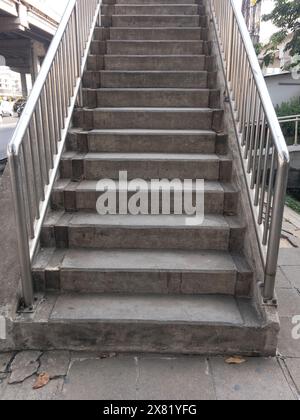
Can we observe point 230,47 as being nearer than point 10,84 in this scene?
Yes

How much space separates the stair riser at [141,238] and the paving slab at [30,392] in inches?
40.0

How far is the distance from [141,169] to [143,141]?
35cm

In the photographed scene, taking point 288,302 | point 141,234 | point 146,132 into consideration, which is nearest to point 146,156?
point 146,132

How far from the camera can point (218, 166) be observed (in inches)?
120

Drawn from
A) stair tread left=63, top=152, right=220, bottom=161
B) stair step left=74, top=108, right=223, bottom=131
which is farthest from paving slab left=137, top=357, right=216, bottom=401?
stair step left=74, top=108, right=223, bottom=131

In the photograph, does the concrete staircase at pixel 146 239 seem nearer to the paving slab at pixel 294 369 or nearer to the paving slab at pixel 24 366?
the paving slab at pixel 24 366

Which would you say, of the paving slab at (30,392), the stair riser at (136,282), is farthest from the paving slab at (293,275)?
the paving slab at (30,392)

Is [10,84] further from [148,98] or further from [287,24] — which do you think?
[148,98]

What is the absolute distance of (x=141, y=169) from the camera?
3053 millimetres

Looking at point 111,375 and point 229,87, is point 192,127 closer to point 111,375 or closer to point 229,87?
point 229,87

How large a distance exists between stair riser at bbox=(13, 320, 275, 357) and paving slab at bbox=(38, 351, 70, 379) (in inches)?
1.6

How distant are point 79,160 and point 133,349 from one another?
5.44 ft

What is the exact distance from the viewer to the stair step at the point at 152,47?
4.23 metres
